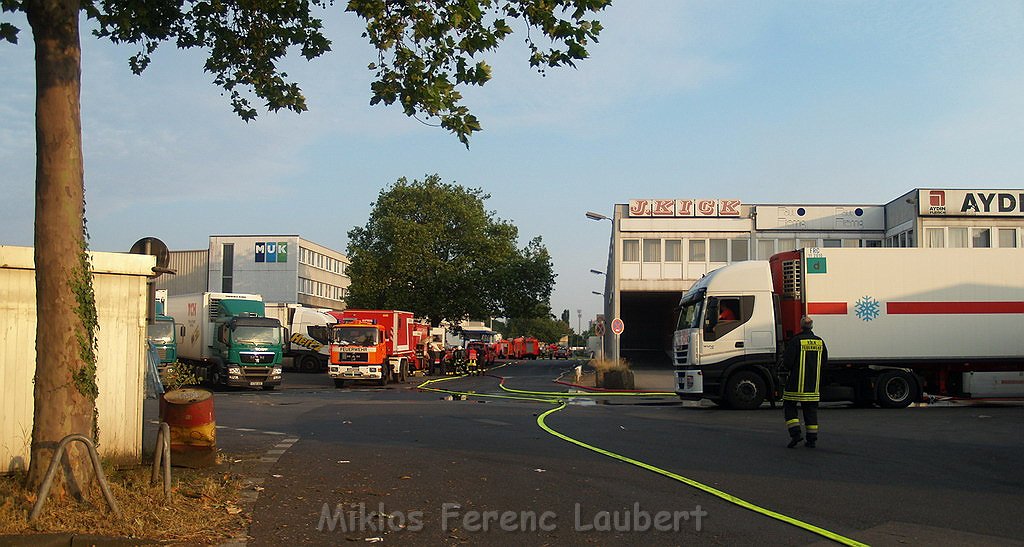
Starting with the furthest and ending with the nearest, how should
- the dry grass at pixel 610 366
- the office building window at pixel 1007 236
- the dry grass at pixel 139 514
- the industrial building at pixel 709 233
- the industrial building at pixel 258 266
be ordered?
the industrial building at pixel 258 266 → the industrial building at pixel 709 233 → the office building window at pixel 1007 236 → the dry grass at pixel 610 366 → the dry grass at pixel 139 514

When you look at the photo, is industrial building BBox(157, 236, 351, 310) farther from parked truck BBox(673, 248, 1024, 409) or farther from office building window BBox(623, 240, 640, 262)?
parked truck BBox(673, 248, 1024, 409)

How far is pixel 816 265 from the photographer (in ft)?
68.6

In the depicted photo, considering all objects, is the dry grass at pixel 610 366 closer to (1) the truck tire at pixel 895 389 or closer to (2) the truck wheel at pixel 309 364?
(1) the truck tire at pixel 895 389

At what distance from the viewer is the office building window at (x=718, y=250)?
160ft

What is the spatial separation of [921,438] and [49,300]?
41.2 ft

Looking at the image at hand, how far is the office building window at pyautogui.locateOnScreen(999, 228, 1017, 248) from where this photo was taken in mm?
43156

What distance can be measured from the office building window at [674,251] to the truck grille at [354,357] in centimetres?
2127

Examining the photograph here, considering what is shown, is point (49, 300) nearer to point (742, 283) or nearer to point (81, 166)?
point (81, 166)

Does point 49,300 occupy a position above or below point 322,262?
below

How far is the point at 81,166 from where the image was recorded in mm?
7605

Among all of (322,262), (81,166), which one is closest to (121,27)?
(81,166)

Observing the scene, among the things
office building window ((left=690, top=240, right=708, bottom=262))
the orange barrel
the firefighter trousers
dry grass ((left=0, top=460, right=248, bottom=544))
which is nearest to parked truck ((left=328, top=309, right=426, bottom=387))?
office building window ((left=690, top=240, right=708, bottom=262))

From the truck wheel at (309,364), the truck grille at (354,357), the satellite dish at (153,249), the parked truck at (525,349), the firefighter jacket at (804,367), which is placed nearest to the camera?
the satellite dish at (153,249)

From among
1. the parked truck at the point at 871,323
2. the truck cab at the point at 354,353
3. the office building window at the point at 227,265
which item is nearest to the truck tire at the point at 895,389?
the parked truck at the point at 871,323
